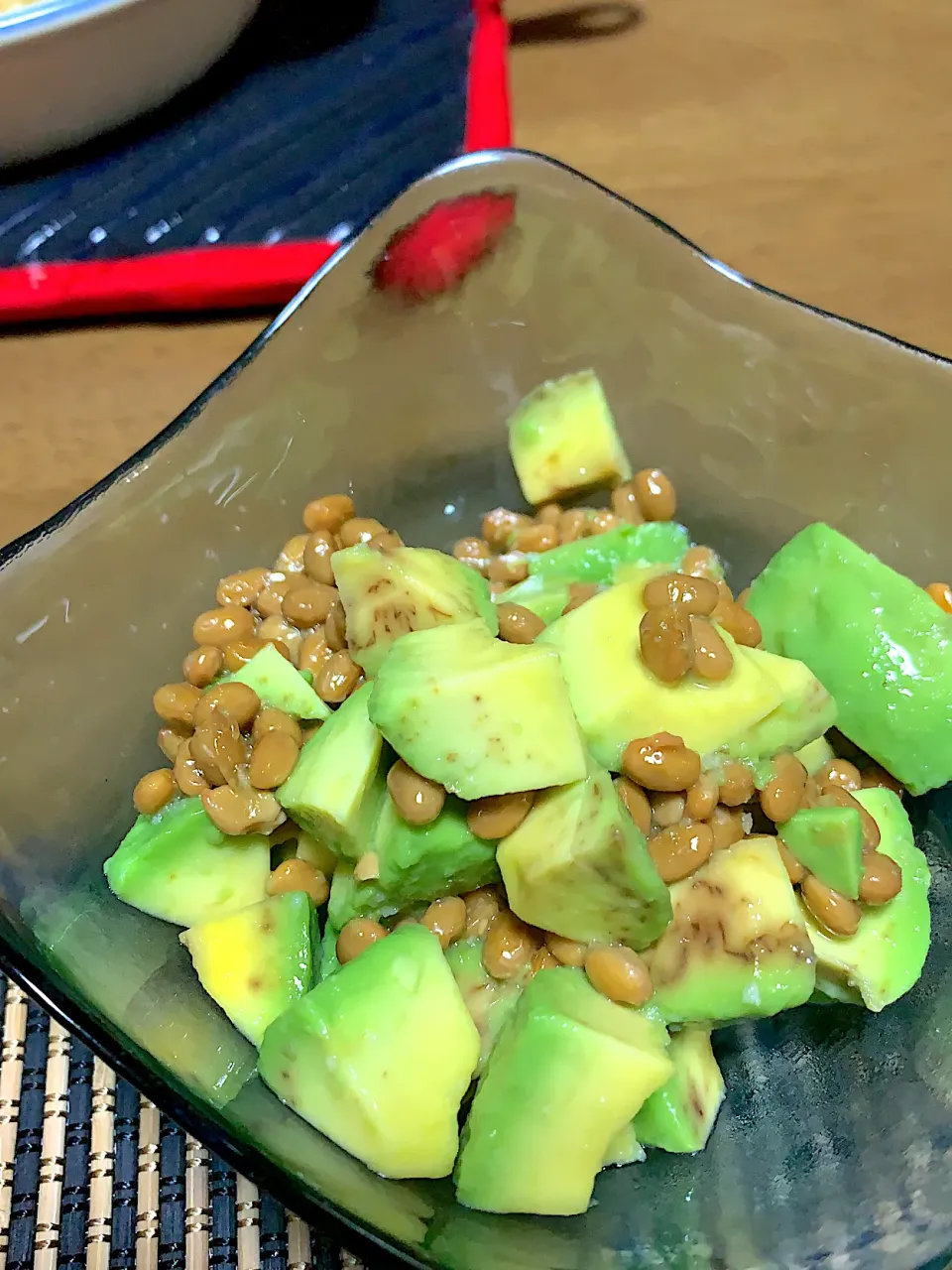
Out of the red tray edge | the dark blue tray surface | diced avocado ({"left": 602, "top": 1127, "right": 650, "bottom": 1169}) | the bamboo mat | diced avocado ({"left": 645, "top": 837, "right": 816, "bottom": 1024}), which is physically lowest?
the bamboo mat

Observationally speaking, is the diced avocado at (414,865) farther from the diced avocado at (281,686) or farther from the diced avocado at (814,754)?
the diced avocado at (814,754)

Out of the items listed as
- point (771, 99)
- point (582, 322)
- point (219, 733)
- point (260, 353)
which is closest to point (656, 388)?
point (582, 322)

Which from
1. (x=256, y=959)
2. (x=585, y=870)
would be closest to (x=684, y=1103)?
(x=585, y=870)

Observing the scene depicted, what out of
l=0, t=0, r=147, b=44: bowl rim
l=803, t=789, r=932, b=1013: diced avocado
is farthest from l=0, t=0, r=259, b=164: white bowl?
l=803, t=789, r=932, b=1013: diced avocado

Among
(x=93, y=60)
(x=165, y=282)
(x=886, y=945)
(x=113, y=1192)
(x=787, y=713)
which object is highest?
(x=93, y=60)

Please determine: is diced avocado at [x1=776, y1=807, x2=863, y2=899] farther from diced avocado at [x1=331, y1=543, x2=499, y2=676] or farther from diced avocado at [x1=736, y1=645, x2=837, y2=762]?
diced avocado at [x1=331, y1=543, x2=499, y2=676]

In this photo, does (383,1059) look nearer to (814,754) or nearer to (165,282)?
(814,754)
